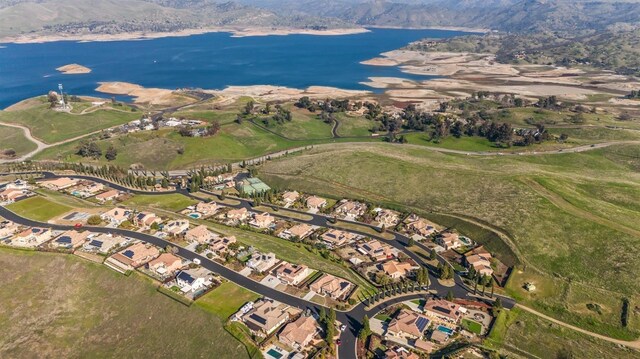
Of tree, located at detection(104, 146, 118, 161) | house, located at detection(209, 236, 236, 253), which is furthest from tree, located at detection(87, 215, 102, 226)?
tree, located at detection(104, 146, 118, 161)

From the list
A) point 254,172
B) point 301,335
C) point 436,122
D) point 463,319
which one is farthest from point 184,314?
point 436,122

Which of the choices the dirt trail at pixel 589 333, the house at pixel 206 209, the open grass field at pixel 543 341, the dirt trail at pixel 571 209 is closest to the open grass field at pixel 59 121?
the house at pixel 206 209

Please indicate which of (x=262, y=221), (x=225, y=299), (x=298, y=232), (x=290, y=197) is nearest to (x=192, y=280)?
(x=225, y=299)

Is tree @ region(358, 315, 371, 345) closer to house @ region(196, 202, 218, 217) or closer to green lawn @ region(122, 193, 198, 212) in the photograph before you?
house @ region(196, 202, 218, 217)

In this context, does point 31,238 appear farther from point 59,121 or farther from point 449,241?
point 59,121

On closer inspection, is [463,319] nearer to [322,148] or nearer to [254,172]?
[254,172]
